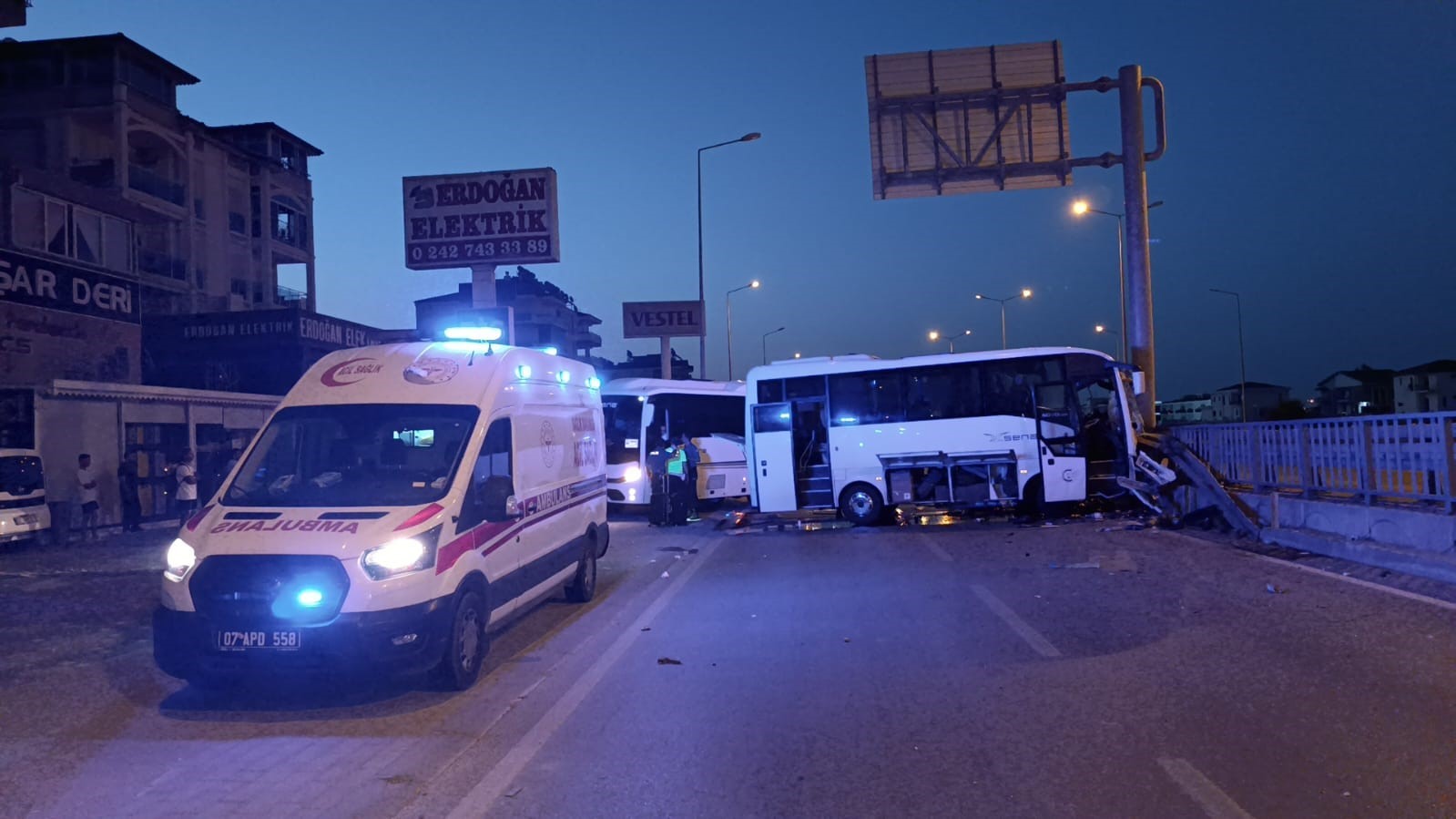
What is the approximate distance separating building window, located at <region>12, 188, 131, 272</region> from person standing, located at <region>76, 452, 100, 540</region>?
273 inches

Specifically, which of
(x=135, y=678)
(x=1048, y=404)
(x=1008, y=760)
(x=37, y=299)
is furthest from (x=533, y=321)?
(x=1008, y=760)

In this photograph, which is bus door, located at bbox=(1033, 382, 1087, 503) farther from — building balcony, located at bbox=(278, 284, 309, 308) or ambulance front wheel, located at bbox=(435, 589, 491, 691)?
building balcony, located at bbox=(278, 284, 309, 308)

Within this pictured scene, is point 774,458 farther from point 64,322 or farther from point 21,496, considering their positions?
point 64,322

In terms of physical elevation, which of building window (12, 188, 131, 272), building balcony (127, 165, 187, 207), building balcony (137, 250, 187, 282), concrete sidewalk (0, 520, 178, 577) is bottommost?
concrete sidewalk (0, 520, 178, 577)

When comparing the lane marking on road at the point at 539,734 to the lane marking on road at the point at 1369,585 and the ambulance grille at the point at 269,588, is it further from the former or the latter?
the lane marking on road at the point at 1369,585

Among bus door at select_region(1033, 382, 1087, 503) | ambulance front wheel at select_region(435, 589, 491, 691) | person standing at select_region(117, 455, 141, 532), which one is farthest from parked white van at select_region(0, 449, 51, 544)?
bus door at select_region(1033, 382, 1087, 503)

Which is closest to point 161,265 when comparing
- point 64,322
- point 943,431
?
point 64,322

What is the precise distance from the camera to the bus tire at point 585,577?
1162 cm

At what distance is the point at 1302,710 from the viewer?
21.6ft

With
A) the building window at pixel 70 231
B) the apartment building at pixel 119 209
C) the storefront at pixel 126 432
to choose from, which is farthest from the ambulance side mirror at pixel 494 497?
the building window at pixel 70 231

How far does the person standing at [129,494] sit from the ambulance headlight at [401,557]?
1776 centimetres

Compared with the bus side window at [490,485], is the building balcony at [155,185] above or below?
above

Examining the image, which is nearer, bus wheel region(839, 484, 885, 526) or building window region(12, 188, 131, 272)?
bus wheel region(839, 484, 885, 526)

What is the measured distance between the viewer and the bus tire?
11.6 metres
